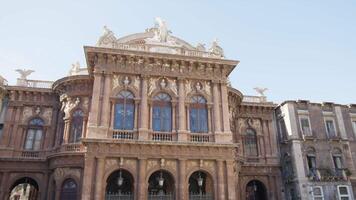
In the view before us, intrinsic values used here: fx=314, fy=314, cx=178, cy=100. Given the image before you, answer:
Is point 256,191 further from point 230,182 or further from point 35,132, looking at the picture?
point 35,132

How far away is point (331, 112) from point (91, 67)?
Result: 19.9 m

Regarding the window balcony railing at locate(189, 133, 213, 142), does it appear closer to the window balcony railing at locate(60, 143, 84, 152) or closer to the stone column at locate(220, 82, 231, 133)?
the stone column at locate(220, 82, 231, 133)

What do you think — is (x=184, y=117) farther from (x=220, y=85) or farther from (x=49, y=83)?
(x=49, y=83)

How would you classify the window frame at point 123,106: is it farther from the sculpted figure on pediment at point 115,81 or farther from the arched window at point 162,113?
the arched window at point 162,113

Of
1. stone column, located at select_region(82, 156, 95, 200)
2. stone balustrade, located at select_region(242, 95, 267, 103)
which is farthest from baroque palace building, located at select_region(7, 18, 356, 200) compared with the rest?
stone balustrade, located at select_region(242, 95, 267, 103)

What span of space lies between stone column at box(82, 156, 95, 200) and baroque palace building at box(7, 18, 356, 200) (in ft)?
0.17

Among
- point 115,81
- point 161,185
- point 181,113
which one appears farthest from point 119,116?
point 161,185

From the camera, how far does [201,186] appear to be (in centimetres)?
1945

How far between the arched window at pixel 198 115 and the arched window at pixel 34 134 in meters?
11.4

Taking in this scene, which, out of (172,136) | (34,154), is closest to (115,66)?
(172,136)

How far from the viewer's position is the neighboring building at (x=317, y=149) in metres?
23.7

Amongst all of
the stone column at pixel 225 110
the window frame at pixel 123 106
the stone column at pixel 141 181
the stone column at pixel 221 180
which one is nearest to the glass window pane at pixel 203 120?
the stone column at pixel 225 110

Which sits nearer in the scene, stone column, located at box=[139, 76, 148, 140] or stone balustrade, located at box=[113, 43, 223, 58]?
stone column, located at box=[139, 76, 148, 140]

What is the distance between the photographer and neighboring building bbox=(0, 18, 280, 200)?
17.8 meters
